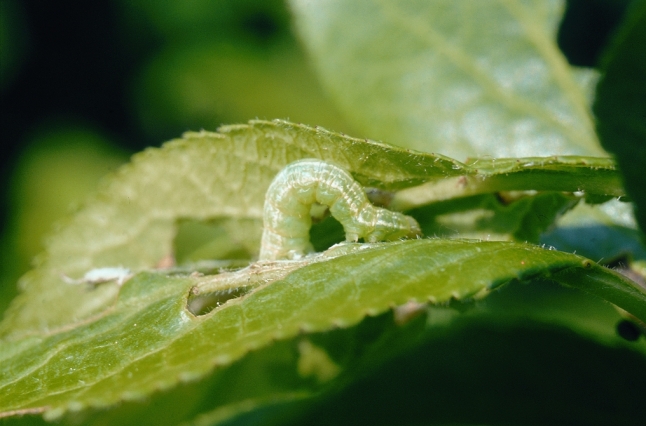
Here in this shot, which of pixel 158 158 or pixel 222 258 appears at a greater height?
pixel 158 158

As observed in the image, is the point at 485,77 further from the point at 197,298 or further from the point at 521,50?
the point at 197,298

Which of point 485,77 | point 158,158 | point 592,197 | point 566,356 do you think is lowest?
point 566,356

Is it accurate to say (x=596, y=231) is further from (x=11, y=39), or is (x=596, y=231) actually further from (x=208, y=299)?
(x=11, y=39)

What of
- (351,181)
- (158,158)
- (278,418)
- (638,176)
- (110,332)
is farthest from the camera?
(278,418)

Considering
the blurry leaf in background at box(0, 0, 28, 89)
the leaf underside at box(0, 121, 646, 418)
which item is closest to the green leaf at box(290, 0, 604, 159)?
the leaf underside at box(0, 121, 646, 418)

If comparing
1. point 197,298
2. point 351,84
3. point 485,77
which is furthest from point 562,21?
point 197,298

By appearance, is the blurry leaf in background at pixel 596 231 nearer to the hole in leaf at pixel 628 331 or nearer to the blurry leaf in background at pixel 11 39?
the hole in leaf at pixel 628 331

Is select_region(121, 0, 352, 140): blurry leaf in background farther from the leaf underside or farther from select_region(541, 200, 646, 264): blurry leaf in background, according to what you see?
select_region(541, 200, 646, 264): blurry leaf in background
